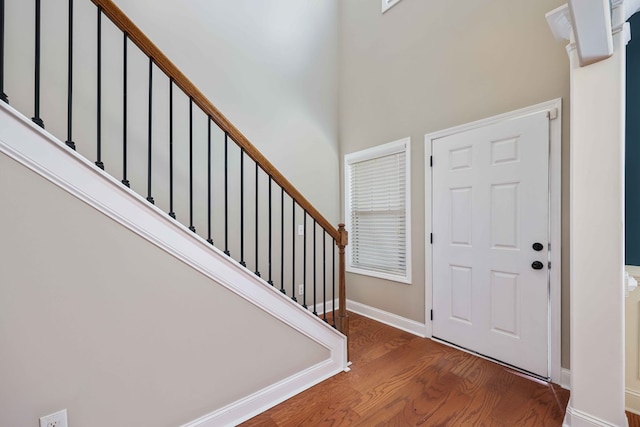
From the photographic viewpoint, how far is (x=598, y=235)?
144cm

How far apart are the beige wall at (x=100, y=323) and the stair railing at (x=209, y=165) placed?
9.6 inches

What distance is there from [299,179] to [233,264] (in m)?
1.88

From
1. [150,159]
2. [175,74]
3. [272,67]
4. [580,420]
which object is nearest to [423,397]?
[580,420]

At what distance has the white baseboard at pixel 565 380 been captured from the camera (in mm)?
1897

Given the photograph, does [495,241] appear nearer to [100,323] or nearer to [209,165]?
[209,165]

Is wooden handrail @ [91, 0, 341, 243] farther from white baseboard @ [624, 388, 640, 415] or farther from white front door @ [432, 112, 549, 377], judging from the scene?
white baseboard @ [624, 388, 640, 415]

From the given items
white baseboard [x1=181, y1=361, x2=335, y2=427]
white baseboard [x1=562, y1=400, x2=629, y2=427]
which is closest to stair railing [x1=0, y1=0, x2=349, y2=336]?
white baseboard [x1=181, y1=361, x2=335, y2=427]

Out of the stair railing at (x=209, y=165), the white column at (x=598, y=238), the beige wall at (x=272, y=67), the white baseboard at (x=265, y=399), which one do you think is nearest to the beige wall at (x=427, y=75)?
the beige wall at (x=272, y=67)

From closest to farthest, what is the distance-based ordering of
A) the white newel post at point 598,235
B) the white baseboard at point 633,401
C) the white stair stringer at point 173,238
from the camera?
the white stair stringer at point 173,238
the white newel post at point 598,235
the white baseboard at point 633,401

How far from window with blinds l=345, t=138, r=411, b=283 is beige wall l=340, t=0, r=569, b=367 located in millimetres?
113

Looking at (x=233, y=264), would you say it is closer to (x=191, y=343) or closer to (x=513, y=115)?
(x=191, y=343)

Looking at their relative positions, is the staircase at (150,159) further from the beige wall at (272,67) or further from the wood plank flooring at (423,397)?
the beige wall at (272,67)

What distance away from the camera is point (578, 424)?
4.82 feet

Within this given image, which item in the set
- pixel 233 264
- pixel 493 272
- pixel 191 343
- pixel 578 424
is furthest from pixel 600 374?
pixel 191 343
